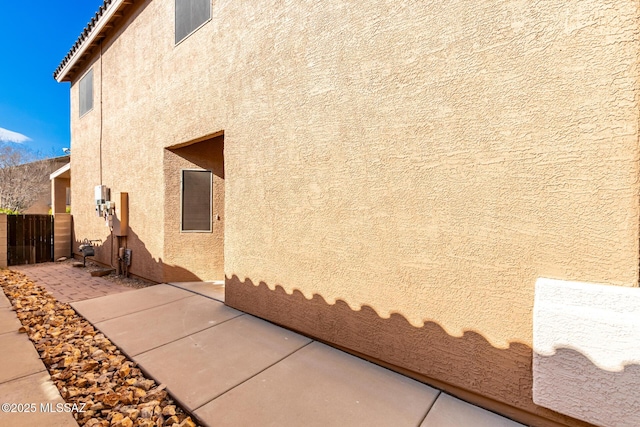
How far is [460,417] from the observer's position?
246 cm

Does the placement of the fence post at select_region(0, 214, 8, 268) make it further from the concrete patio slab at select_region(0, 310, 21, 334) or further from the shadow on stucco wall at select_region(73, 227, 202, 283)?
the concrete patio slab at select_region(0, 310, 21, 334)

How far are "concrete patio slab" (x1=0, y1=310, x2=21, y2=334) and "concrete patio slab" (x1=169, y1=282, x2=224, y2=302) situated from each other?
8.02 feet

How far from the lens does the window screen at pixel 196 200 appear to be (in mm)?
6488

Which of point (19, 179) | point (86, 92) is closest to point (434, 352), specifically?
point (86, 92)

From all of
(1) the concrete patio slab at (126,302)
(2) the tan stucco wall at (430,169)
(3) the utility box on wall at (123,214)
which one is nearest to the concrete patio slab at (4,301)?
(1) the concrete patio slab at (126,302)

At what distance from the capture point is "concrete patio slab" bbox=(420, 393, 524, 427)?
238cm

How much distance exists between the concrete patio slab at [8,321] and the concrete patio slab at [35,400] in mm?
1944

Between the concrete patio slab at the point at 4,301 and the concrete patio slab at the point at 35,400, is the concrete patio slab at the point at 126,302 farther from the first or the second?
the concrete patio slab at the point at 35,400

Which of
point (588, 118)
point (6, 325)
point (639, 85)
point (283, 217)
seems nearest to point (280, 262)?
point (283, 217)

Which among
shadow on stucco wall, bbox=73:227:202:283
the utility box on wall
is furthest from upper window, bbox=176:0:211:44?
shadow on stucco wall, bbox=73:227:202:283

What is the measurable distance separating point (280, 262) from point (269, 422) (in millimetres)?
2135

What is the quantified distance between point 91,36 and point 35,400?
1067 cm

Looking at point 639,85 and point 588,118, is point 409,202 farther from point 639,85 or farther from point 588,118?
point 639,85

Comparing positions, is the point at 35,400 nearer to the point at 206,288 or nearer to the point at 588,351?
the point at 206,288
